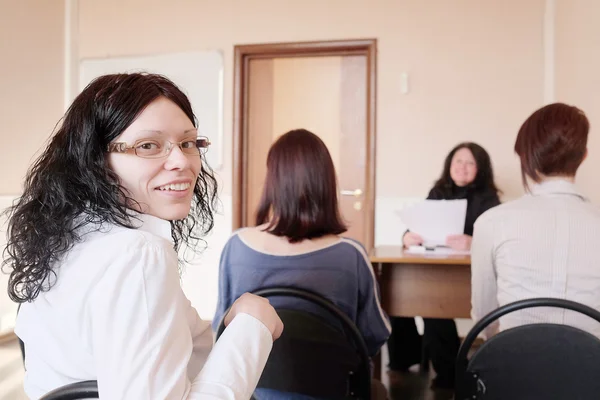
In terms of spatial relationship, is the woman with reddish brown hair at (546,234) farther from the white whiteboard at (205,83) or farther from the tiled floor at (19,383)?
the white whiteboard at (205,83)

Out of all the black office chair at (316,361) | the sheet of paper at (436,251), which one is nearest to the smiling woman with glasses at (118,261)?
the black office chair at (316,361)

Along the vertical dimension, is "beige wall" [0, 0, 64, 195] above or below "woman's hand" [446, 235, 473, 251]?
above

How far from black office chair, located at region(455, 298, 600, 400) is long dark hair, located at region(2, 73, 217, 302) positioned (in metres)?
0.75

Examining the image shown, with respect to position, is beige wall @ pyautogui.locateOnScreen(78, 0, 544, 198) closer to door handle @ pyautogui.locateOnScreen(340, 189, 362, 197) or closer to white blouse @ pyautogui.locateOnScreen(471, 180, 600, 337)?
door handle @ pyautogui.locateOnScreen(340, 189, 362, 197)

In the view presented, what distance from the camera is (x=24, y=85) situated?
3238 millimetres

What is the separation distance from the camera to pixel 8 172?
309cm

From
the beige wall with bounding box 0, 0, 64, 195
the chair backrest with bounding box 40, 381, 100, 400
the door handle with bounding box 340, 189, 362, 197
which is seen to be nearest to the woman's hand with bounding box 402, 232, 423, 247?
the door handle with bounding box 340, 189, 362, 197

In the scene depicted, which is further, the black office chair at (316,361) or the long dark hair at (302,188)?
the long dark hair at (302,188)

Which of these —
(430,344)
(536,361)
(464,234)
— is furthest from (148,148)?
(430,344)

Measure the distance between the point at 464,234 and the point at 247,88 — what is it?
207 cm

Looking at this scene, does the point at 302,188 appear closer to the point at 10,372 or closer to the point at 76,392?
the point at 76,392

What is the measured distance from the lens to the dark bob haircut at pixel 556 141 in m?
1.33

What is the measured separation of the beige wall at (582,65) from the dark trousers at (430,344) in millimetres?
989

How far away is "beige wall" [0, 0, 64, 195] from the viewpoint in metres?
3.08
